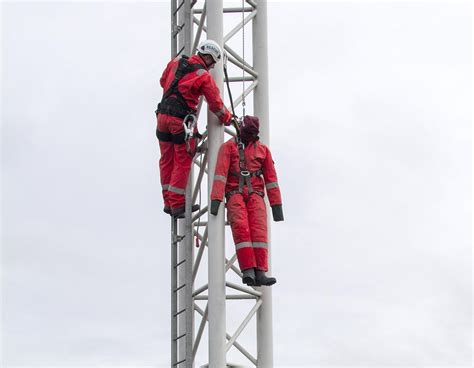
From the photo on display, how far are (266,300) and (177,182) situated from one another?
164cm

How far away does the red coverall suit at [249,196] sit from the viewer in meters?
11.5

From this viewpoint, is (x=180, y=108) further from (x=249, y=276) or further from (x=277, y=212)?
(x=249, y=276)

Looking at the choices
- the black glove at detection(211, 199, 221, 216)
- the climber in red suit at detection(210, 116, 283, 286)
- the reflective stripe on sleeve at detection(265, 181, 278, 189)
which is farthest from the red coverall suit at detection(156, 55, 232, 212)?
the reflective stripe on sleeve at detection(265, 181, 278, 189)

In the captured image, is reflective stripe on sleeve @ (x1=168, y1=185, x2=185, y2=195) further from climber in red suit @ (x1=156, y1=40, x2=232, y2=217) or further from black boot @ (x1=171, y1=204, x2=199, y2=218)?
black boot @ (x1=171, y1=204, x2=199, y2=218)

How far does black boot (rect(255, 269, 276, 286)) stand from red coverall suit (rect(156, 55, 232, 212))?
1.19 metres

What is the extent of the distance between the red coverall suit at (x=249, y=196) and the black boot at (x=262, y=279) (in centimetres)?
6

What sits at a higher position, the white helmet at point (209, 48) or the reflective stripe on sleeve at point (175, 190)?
the white helmet at point (209, 48)

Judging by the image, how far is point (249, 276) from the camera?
1141 cm

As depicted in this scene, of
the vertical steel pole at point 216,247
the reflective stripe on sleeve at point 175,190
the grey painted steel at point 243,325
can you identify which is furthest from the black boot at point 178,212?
the grey painted steel at point 243,325

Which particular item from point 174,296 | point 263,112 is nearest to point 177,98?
point 263,112

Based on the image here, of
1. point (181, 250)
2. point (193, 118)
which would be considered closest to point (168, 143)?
point (193, 118)

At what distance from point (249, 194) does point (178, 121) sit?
3.62ft

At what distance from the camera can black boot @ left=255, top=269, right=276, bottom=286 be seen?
11461 mm

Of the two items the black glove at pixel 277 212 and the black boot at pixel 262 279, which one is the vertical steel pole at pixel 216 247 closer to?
the black boot at pixel 262 279
